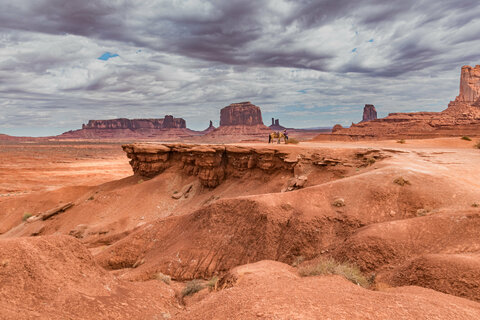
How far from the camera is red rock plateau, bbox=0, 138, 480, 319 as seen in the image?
471 centimetres

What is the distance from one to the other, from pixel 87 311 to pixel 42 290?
39.6 inches

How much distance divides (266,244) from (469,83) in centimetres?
9992

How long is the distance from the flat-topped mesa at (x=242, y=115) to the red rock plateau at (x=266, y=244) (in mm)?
151998

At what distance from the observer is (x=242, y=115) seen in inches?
6806

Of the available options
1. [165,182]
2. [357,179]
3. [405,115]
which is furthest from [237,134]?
[357,179]

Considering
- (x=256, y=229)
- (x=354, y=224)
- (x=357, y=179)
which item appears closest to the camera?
(x=354, y=224)

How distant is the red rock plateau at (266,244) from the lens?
15.5 feet

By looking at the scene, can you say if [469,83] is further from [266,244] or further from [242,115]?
[242,115]

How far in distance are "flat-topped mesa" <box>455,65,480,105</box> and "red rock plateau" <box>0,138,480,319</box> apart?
3333 inches

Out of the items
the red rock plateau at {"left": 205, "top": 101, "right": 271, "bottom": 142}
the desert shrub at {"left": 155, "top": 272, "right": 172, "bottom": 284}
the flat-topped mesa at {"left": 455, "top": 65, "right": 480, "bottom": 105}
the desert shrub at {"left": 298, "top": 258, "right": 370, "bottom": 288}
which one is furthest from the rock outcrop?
the desert shrub at {"left": 298, "top": 258, "right": 370, "bottom": 288}

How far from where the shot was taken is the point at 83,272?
7.10 metres

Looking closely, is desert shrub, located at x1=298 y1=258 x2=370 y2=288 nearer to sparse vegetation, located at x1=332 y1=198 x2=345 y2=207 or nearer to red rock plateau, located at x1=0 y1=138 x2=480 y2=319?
red rock plateau, located at x1=0 y1=138 x2=480 y2=319

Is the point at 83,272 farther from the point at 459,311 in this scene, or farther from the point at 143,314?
the point at 459,311

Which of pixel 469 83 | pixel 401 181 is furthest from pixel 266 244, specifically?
pixel 469 83
